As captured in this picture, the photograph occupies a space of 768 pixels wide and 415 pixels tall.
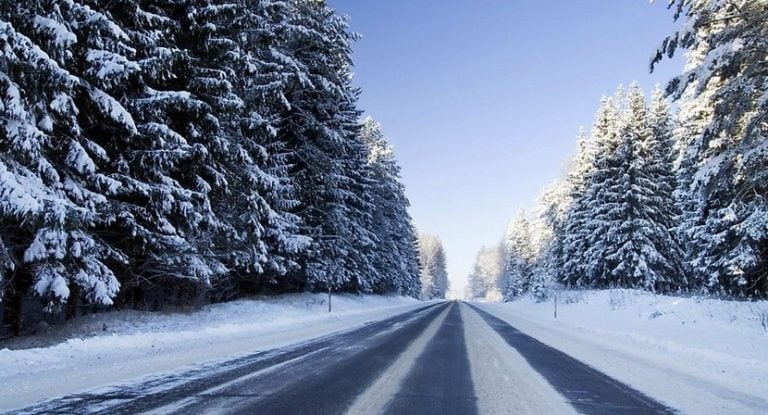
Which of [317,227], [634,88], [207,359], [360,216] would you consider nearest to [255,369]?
[207,359]

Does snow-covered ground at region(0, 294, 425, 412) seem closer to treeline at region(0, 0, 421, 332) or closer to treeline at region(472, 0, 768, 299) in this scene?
treeline at region(0, 0, 421, 332)

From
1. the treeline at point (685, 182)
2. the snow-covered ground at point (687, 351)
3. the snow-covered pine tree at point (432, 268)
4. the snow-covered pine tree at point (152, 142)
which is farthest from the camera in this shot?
the snow-covered pine tree at point (432, 268)

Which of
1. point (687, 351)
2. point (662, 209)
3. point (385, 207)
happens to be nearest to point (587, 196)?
point (662, 209)

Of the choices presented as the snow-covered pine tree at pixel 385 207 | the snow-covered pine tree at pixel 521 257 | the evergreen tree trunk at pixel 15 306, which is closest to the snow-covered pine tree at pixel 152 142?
the evergreen tree trunk at pixel 15 306

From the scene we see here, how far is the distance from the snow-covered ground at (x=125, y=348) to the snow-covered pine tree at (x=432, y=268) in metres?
95.0

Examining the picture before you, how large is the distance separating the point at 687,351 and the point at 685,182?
18758 millimetres

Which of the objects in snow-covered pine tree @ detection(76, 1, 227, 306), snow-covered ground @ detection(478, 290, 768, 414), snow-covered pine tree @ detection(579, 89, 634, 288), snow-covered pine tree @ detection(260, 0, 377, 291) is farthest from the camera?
snow-covered pine tree @ detection(579, 89, 634, 288)

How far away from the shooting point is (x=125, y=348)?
8.59 metres

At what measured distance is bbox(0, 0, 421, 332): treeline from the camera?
7.82m

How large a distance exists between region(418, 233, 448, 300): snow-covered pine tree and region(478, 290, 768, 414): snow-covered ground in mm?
90843

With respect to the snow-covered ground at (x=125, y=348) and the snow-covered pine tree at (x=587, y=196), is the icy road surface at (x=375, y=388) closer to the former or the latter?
the snow-covered ground at (x=125, y=348)

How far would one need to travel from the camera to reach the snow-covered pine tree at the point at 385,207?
3819 centimetres

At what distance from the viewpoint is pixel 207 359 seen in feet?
25.1

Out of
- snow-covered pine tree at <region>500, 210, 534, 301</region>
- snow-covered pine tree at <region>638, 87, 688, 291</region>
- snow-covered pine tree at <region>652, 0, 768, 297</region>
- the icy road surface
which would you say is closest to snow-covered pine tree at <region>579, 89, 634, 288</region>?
snow-covered pine tree at <region>638, 87, 688, 291</region>
